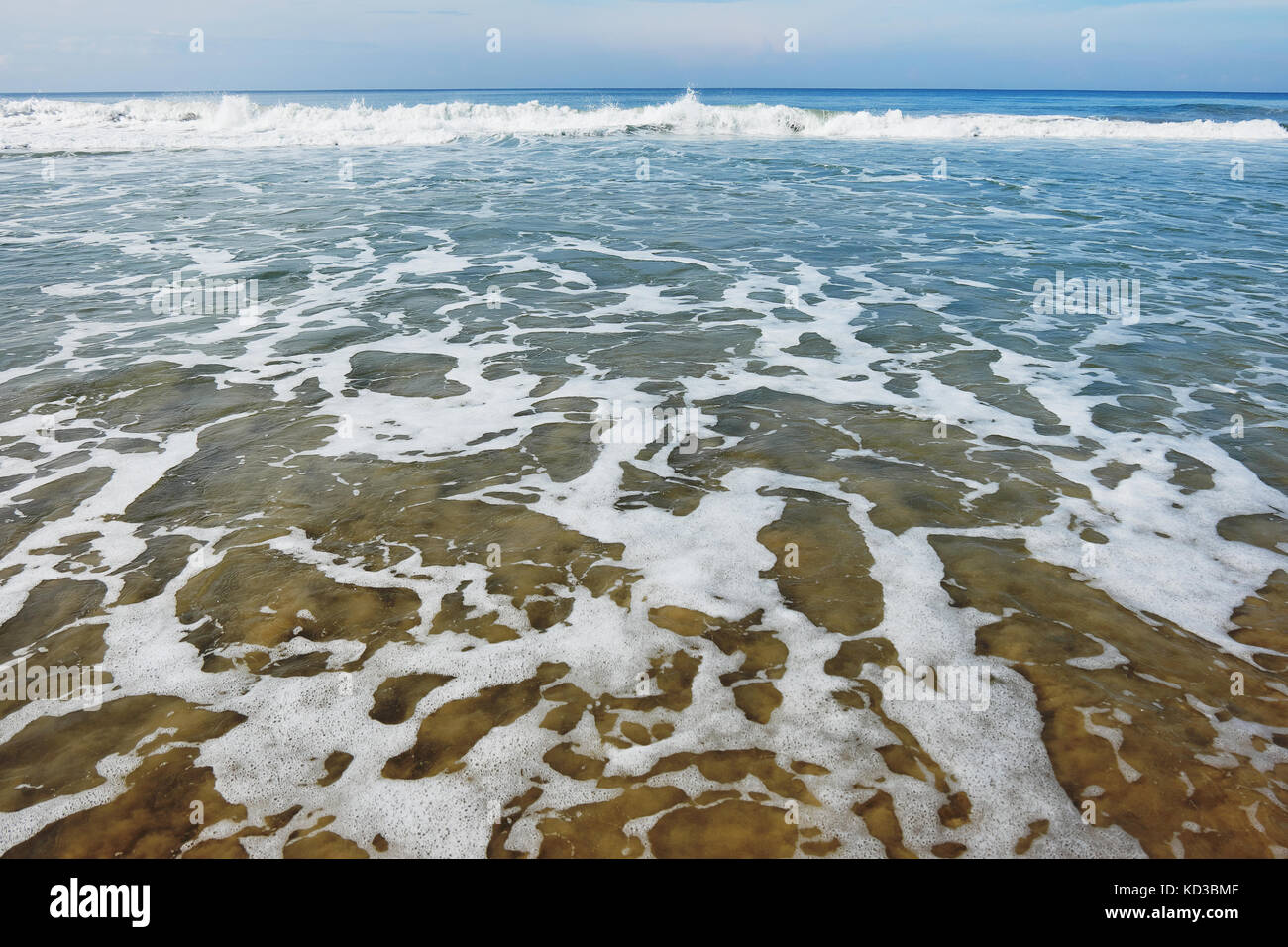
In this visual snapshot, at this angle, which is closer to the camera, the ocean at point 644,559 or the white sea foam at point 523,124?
the ocean at point 644,559

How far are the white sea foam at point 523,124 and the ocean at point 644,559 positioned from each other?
85.2 ft

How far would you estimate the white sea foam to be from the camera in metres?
33.1

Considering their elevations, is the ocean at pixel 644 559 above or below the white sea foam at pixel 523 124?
below

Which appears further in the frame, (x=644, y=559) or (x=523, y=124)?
(x=523, y=124)

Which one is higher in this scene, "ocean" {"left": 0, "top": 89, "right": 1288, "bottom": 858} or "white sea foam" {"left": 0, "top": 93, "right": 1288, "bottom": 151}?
"white sea foam" {"left": 0, "top": 93, "right": 1288, "bottom": 151}

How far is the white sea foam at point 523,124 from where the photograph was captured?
108ft

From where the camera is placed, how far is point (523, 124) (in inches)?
1425

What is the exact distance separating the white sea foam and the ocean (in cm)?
2597

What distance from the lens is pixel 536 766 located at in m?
3.15

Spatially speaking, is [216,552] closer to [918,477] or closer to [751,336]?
[918,477]

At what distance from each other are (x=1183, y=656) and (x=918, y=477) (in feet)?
6.70

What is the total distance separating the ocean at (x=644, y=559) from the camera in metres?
3.00

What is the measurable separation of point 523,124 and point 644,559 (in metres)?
36.6
